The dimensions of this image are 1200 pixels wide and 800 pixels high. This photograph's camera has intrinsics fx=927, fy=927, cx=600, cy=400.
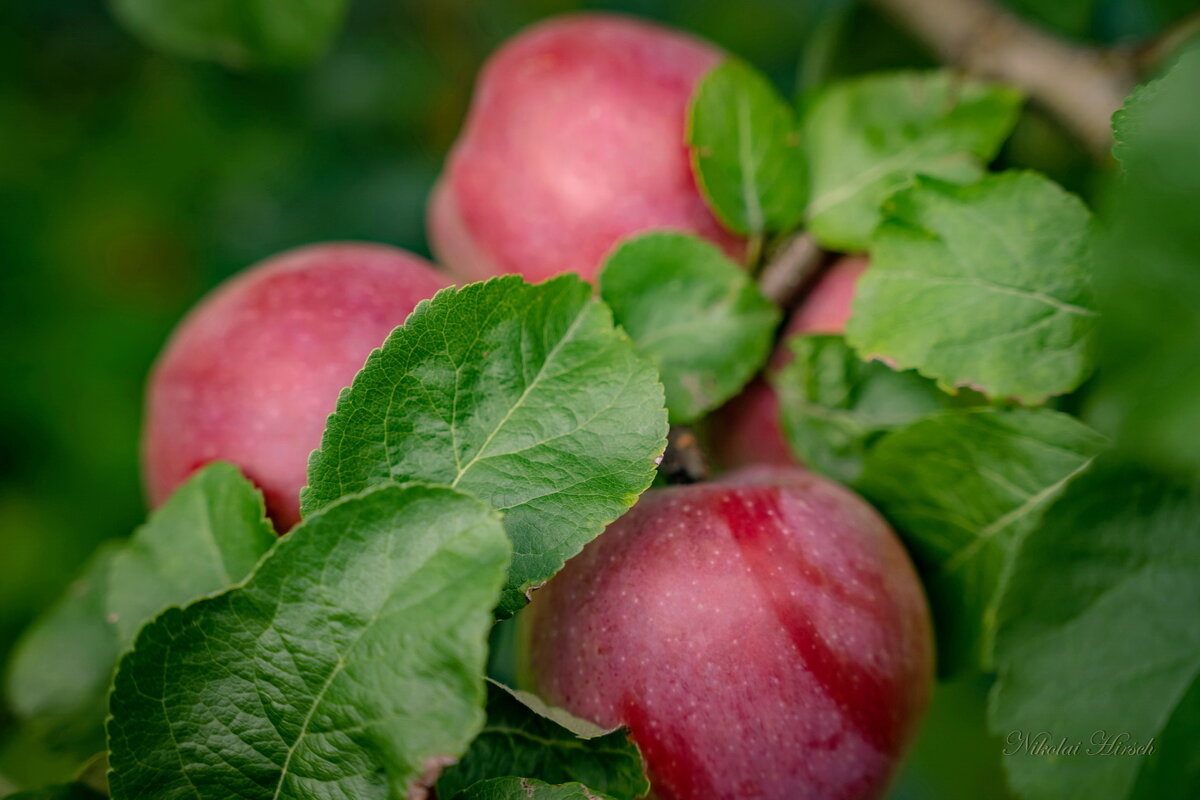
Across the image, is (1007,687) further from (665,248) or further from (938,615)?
(665,248)

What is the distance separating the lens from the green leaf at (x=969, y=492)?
48cm

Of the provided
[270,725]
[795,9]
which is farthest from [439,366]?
[795,9]

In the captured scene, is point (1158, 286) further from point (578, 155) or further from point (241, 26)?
point (241, 26)

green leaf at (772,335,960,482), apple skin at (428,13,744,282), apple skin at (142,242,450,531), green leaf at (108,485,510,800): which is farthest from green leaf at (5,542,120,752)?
green leaf at (772,335,960,482)

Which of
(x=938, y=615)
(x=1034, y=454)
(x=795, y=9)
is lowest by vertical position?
(x=938, y=615)

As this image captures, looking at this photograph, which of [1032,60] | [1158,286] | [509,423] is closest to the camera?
[1158,286]

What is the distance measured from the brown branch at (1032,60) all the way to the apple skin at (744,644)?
35 centimetres

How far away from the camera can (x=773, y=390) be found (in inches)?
→ 25.1

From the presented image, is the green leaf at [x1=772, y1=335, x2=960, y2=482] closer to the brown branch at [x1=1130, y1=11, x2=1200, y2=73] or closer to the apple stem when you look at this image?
the apple stem

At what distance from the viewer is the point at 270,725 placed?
392 millimetres

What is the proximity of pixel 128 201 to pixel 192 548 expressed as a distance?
Result: 29.1 inches

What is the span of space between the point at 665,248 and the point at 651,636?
0.23 m
